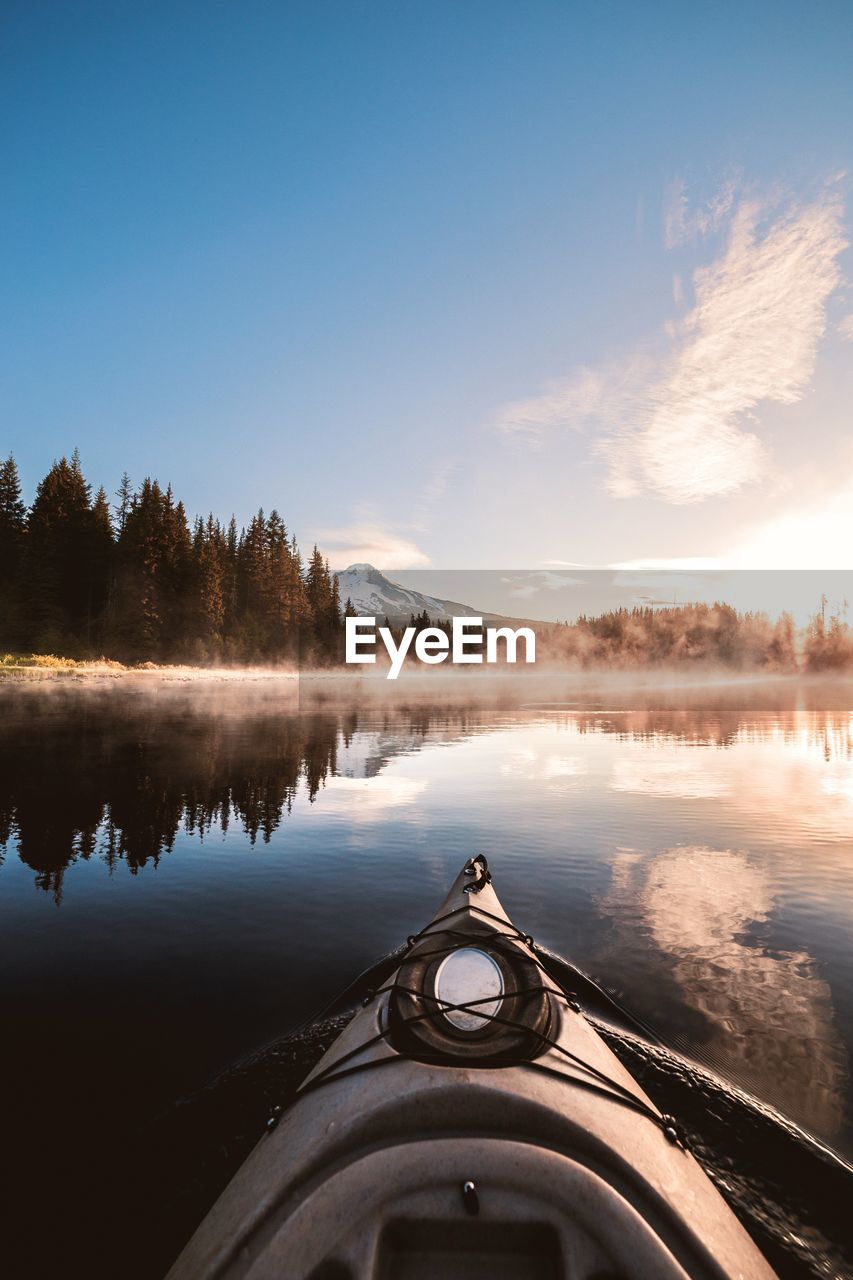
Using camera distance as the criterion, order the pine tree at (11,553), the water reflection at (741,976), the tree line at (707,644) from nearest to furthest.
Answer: the water reflection at (741,976), the pine tree at (11,553), the tree line at (707,644)

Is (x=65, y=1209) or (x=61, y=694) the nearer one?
(x=65, y=1209)

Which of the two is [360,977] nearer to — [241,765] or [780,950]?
[780,950]

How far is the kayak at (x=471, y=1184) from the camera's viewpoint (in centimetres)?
253

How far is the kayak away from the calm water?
5.07ft

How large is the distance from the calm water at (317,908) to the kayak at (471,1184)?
5.07 feet

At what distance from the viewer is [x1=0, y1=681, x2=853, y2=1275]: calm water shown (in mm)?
4742

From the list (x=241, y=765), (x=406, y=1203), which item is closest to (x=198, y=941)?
(x=406, y=1203)

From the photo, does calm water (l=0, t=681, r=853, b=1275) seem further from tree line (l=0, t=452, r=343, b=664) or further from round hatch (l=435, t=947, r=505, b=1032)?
tree line (l=0, t=452, r=343, b=664)

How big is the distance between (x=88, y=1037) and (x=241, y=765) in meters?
14.7

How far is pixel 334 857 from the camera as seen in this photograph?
36.4 feet

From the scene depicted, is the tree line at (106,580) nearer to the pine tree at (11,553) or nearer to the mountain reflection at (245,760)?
the pine tree at (11,553)

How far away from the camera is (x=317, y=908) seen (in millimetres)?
8688

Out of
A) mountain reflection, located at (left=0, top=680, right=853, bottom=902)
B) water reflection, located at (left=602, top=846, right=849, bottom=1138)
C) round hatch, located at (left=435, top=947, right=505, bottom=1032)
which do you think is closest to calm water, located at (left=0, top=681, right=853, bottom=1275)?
water reflection, located at (left=602, top=846, right=849, bottom=1138)

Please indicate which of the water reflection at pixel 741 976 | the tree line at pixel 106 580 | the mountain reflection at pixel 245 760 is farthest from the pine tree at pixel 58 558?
the water reflection at pixel 741 976
